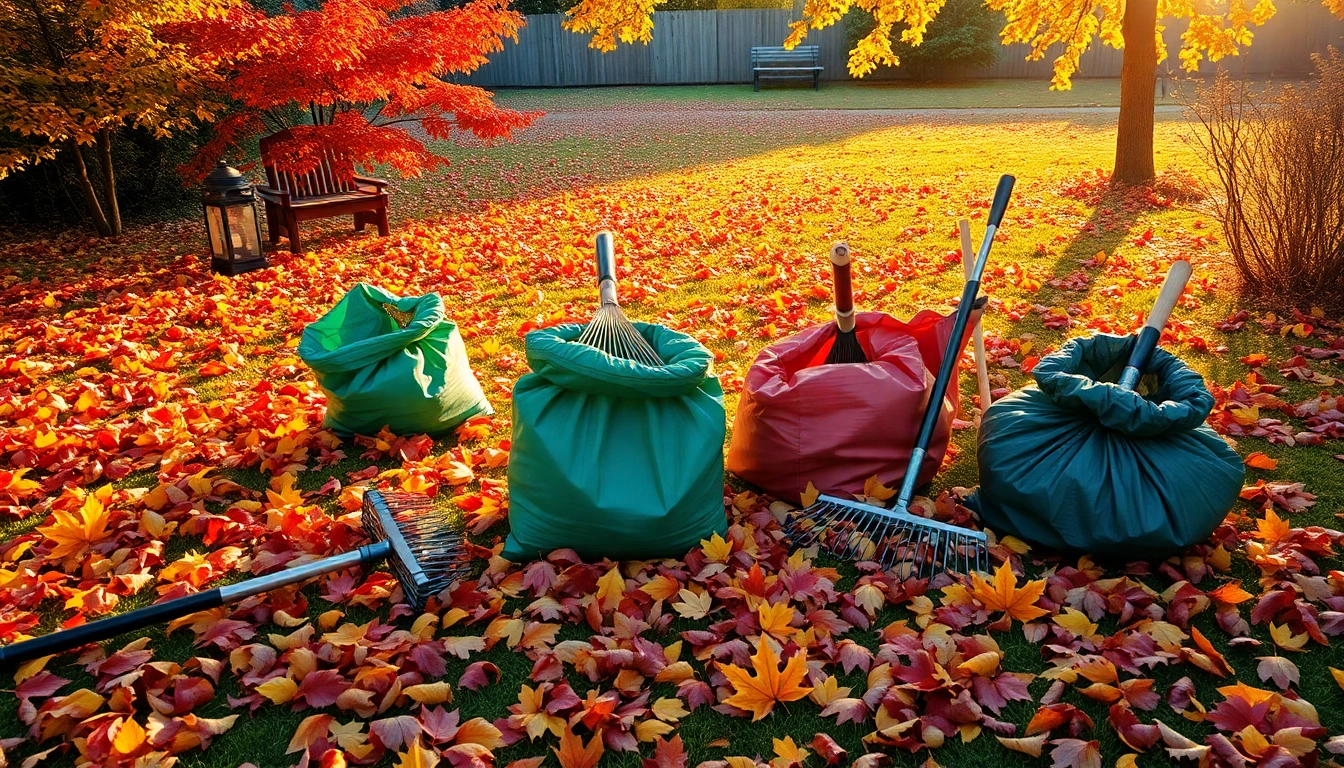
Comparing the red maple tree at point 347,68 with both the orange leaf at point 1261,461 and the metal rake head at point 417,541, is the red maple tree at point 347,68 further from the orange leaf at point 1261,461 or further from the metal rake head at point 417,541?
the orange leaf at point 1261,461

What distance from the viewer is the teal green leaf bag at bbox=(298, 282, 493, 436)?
3.57 meters

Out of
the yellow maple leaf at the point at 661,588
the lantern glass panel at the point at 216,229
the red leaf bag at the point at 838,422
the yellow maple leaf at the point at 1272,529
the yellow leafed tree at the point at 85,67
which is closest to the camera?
the yellow maple leaf at the point at 661,588

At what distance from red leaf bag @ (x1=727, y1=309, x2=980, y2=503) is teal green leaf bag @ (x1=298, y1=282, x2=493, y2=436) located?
1347 millimetres

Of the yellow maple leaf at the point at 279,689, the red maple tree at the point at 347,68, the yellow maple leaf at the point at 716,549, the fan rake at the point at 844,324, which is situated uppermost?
the red maple tree at the point at 347,68

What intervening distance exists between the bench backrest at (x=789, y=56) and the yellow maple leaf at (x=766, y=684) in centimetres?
2248

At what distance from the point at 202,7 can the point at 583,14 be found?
3419 millimetres

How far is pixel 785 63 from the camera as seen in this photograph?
74.8 ft

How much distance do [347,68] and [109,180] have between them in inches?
113

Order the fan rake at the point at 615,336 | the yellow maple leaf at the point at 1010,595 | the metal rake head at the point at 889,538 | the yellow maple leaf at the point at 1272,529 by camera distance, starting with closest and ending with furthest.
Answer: the yellow maple leaf at the point at 1010,595, the metal rake head at the point at 889,538, the yellow maple leaf at the point at 1272,529, the fan rake at the point at 615,336

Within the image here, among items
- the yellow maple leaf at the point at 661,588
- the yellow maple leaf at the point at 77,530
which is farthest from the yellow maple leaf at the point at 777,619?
the yellow maple leaf at the point at 77,530

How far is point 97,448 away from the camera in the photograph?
3.63m

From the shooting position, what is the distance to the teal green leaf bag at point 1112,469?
8.65 feet

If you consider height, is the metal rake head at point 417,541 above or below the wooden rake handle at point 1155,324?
below

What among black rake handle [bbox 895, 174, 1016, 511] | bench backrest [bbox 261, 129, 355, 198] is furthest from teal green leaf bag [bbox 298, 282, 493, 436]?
bench backrest [bbox 261, 129, 355, 198]
